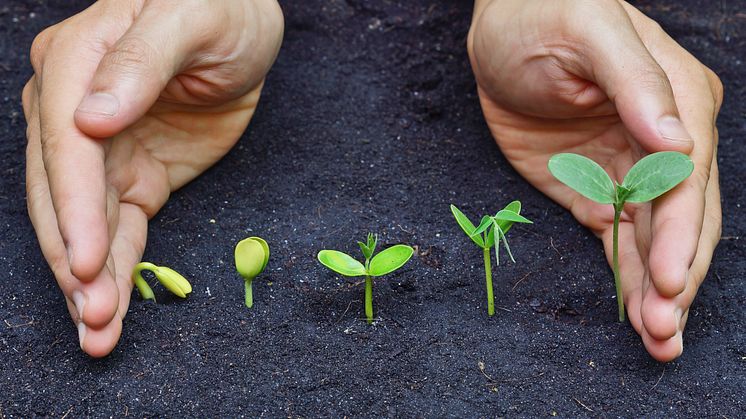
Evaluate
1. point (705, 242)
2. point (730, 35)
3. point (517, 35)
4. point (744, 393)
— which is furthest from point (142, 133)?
point (730, 35)

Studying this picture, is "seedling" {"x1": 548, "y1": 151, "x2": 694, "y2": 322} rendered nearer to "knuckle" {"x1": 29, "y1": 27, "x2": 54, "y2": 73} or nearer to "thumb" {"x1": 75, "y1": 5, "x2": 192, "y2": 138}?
"thumb" {"x1": 75, "y1": 5, "x2": 192, "y2": 138}

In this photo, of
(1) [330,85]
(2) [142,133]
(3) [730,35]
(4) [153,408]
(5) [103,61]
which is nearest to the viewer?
(4) [153,408]

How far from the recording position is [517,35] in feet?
5.37

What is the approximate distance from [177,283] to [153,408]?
21cm

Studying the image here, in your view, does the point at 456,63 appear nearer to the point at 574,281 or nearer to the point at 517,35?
the point at 517,35

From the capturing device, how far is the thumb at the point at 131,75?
1.33 metres

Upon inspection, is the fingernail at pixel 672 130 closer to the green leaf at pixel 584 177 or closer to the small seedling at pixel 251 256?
the green leaf at pixel 584 177

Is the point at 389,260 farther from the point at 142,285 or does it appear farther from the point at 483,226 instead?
the point at 142,285

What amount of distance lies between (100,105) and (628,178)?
80 cm

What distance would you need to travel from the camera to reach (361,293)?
146cm

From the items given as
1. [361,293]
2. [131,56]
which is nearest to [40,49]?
[131,56]

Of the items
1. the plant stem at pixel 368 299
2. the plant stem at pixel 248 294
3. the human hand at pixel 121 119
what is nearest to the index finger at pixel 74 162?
the human hand at pixel 121 119

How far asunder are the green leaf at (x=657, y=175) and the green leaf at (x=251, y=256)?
56cm

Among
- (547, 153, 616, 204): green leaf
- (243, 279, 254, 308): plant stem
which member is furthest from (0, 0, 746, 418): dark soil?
(547, 153, 616, 204): green leaf
